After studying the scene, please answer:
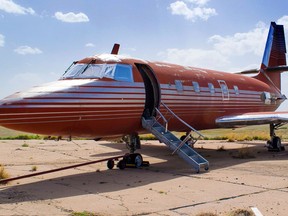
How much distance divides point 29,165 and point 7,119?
5.56 metres

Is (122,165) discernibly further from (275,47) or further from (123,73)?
(275,47)

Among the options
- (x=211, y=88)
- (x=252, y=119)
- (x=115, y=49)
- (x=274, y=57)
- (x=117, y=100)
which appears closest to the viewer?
(x=117, y=100)

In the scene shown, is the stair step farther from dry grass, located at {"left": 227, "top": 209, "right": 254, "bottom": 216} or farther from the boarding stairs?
dry grass, located at {"left": 227, "top": 209, "right": 254, "bottom": 216}

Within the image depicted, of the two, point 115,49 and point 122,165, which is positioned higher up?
point 115,49

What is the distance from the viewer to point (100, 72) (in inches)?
471

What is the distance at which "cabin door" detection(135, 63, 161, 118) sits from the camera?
13625 millimetres

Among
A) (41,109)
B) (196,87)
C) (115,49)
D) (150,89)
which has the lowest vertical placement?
(41,109)

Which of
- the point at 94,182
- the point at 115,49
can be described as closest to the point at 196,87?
the point at 115,49

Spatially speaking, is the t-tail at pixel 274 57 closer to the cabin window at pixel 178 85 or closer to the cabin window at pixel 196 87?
the cabin window at pixel 196 87

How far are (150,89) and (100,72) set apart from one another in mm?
2675

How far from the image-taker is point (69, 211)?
712 centimetres

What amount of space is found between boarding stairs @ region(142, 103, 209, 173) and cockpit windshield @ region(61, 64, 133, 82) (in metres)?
1.70

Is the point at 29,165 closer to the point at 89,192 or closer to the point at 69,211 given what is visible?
the point at 89,192

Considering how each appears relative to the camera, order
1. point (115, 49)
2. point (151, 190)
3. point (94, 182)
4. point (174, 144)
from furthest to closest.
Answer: point (115, 49) < point (174, 144) < point (94, 182) < point (151, 190)
